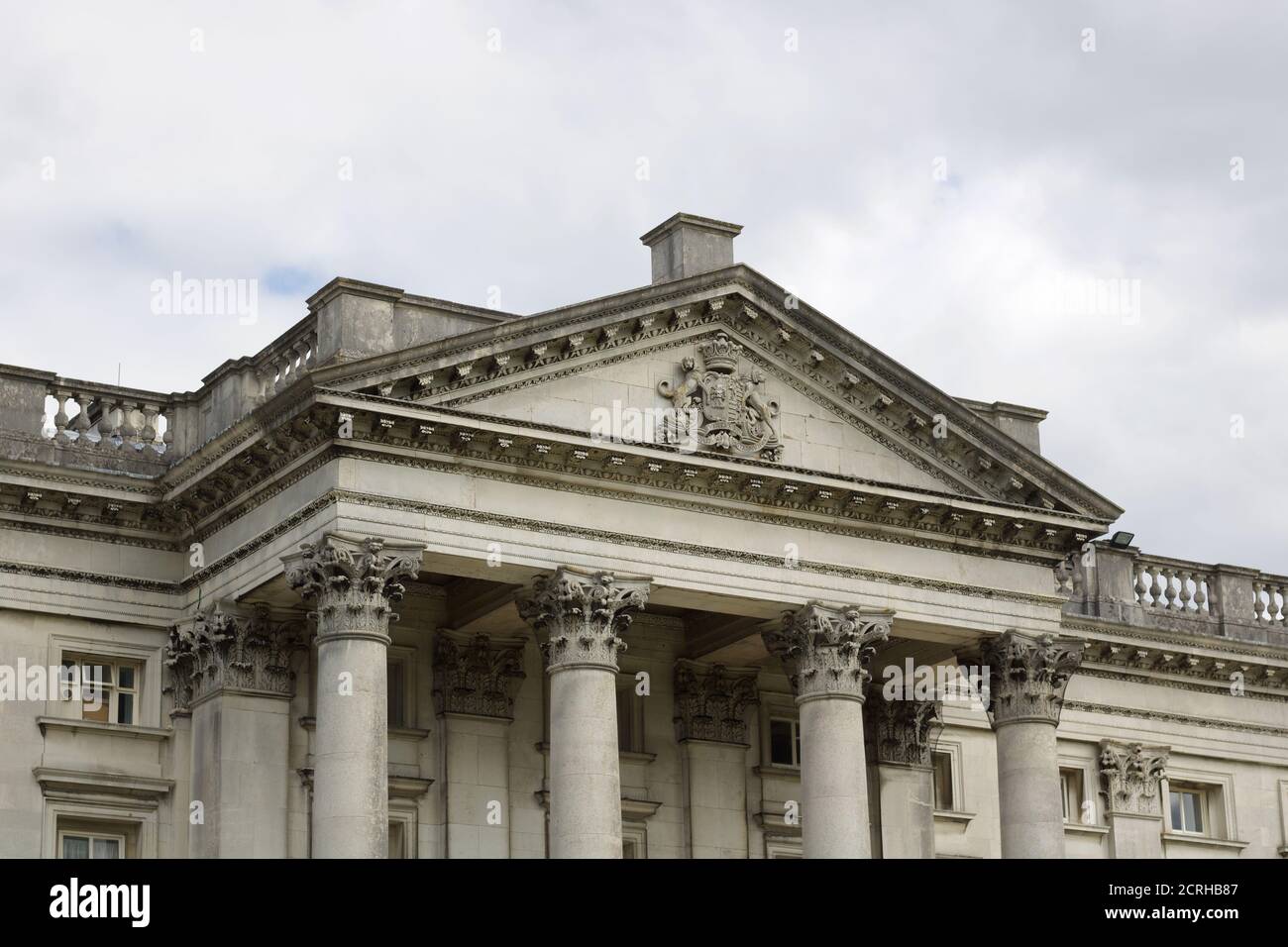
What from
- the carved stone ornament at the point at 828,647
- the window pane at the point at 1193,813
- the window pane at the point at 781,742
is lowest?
the window pane at the point at 1193,813

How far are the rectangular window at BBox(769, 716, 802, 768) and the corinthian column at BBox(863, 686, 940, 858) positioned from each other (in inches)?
55.3

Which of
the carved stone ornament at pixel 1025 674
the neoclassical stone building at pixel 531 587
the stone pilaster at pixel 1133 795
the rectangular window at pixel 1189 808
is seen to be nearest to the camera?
the neoclassical stone building at pixel 531 587

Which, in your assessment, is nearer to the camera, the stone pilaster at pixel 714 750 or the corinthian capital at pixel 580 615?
the corinthian capital at pixel 580 615

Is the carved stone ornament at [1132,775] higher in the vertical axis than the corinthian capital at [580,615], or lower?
lower

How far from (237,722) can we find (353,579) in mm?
4253

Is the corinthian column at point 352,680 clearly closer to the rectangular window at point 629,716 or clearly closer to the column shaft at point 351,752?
the column shaft at point 351,752

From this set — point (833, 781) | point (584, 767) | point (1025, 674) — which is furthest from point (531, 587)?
point (1025, 674)

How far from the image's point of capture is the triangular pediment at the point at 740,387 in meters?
39.3

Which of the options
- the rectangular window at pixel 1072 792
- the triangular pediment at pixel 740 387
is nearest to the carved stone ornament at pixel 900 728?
the triangular pediment at pixel 740 387

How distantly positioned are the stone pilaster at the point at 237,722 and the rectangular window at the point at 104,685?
2.66 feet

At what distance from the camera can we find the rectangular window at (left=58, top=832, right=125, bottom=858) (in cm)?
3994

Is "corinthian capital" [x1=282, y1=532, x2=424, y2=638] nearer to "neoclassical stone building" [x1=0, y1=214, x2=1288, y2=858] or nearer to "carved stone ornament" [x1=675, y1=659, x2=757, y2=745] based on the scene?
"neoclassical stone building" [x1=0, y1=214, x2=1288, y2=858]
